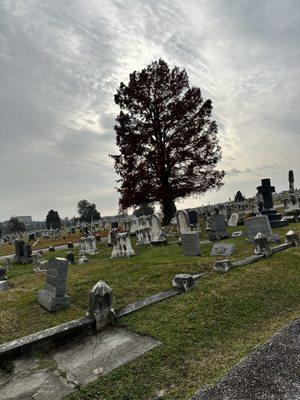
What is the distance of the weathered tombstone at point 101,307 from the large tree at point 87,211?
257 ft

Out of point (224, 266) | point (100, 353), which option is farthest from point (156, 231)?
point (100, 353)

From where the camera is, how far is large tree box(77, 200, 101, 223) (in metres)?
87.8

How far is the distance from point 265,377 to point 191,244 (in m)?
8.81

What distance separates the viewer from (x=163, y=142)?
26.9 meters

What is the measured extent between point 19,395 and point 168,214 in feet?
75.8

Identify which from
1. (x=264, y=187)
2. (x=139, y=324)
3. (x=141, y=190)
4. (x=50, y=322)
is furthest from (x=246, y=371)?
(x=141, y=190)

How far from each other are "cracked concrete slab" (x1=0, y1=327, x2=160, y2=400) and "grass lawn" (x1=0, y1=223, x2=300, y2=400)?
0.69 ft

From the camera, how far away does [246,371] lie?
131 inches

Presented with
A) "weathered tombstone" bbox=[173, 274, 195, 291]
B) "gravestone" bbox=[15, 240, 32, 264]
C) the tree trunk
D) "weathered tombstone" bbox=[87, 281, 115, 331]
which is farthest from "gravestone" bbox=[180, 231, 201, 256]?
the tree trunk

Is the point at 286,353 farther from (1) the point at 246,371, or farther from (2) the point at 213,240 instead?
(2) the point at 213,240

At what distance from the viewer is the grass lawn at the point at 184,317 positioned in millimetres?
3879

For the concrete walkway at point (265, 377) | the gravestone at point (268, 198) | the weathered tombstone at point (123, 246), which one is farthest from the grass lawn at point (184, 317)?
the gravestone at point (268, 198)

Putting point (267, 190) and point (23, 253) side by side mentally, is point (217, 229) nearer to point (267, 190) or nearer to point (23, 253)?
point (267, 190)

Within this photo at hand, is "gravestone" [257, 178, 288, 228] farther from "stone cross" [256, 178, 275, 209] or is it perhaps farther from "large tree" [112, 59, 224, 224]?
"large tree" [112, 59, 224, 224]
